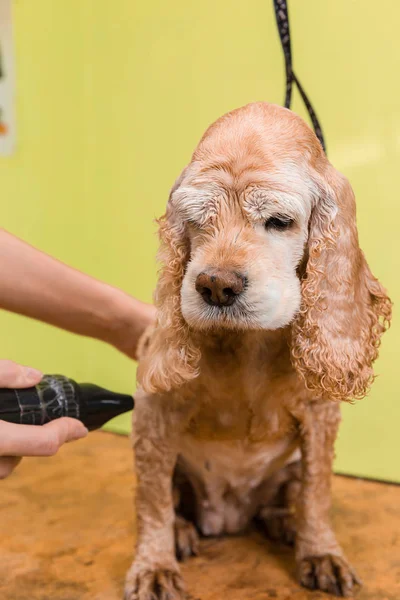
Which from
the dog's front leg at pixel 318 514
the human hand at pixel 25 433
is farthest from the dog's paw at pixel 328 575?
the human hand at pixel 25 433

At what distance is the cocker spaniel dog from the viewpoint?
999 mm

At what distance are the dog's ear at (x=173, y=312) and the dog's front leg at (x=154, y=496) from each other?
0.51 feet

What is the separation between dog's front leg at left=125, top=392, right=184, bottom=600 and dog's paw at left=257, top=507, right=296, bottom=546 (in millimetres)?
305

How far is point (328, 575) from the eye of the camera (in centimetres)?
130

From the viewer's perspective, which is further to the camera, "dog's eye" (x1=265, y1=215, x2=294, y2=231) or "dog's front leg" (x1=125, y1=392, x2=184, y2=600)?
"dog's front leg" (x1=125, y1=392, x2=184, y2=600)

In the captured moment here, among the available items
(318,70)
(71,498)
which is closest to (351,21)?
(318,70)

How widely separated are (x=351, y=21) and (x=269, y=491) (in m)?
1.27

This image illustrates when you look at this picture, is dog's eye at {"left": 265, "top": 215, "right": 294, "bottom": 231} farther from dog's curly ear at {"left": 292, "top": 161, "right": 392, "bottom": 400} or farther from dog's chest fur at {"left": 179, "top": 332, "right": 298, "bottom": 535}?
dog's chest fur at {"left": 179, "top": 332, "right": 298, "bottom": 535}

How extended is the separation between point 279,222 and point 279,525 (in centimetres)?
83

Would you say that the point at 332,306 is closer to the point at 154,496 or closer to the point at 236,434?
the point at 236,434

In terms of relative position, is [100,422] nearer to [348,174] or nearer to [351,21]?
[348,174]

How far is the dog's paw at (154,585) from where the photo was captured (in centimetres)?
125

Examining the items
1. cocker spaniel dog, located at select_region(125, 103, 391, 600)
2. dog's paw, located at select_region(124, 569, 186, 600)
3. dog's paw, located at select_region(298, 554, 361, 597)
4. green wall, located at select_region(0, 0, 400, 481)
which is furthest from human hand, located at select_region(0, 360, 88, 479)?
green wall, located at select_region(0, 0, 400, 481)

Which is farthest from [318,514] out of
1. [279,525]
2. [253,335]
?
[253,335]
